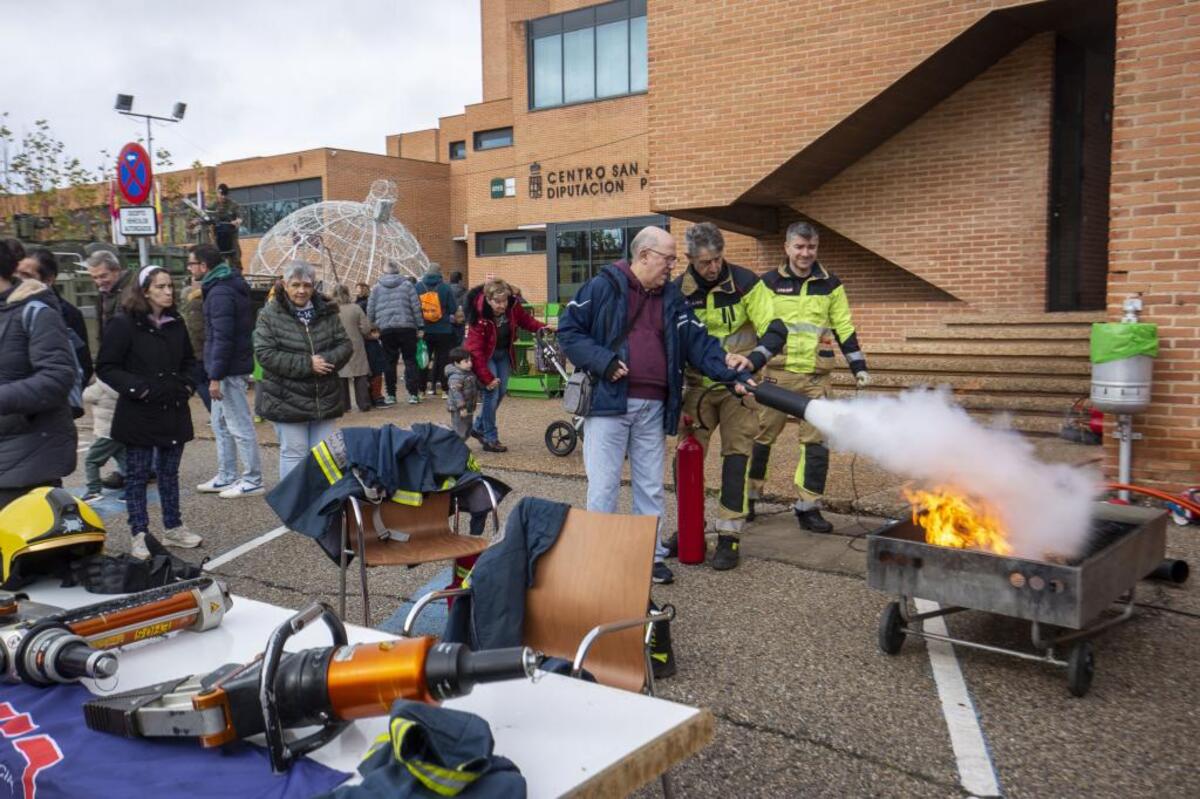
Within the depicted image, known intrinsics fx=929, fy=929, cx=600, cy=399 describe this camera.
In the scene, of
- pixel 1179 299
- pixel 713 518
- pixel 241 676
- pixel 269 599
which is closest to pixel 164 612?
pixel 241 676

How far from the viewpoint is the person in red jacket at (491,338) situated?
10.2 metres

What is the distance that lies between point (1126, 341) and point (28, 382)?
7275 millimetres

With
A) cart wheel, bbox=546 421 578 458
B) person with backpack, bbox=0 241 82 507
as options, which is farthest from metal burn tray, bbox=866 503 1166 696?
cart wheel, bbox=546 421 578 458

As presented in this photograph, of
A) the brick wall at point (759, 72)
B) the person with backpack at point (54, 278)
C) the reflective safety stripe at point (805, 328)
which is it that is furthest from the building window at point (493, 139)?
the reflective safety stripe at point (805, 328)

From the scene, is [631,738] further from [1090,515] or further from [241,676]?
[1090,515]

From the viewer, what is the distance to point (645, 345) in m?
5.50

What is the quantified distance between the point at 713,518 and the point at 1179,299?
401 cm

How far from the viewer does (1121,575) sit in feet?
13.8

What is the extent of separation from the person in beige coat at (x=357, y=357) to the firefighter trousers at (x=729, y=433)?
7.94 m

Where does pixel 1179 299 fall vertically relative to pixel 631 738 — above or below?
above

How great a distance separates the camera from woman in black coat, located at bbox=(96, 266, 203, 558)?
20.7 feet

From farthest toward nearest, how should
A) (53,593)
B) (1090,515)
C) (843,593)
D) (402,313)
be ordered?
1. (402,313)
2. (843,593)
3. (1090,515)
4. (53,593)

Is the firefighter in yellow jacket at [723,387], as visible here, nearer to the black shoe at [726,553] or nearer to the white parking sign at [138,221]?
the black shoe at [726,553]

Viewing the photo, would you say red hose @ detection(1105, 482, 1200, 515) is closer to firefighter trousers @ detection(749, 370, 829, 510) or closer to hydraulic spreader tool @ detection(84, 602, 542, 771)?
firefighter trousers @ detection(749, 370, 829, 510)
